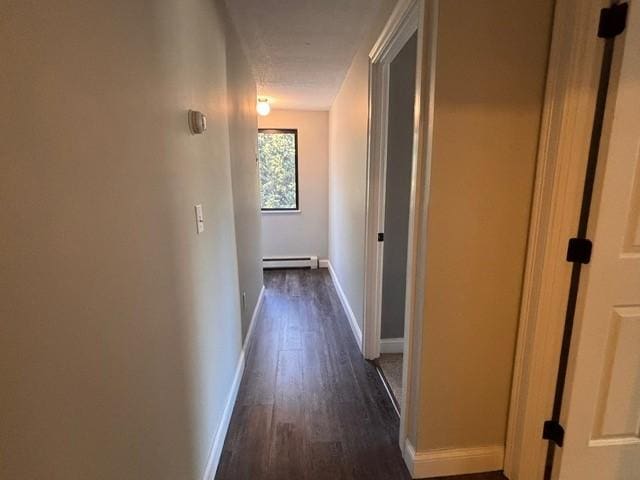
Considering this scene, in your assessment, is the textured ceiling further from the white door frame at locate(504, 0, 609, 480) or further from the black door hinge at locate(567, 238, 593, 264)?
the black door hinge at locate(567, 238, 593, 264)

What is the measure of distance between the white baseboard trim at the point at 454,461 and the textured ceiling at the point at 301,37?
7.60 ft

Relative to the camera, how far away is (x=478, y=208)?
1355mm

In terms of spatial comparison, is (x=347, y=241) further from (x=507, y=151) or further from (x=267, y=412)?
(x=507, y=151)

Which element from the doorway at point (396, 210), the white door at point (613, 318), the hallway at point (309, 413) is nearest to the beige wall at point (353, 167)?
the doorway at point (396, 210)

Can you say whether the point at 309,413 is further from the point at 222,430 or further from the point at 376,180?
the point at 376,180

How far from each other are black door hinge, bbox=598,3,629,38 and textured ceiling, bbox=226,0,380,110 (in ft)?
3.73

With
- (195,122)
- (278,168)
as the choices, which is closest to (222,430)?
(195,122)

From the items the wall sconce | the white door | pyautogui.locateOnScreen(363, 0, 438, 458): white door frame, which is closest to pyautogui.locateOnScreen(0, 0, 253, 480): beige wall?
the wall sconce

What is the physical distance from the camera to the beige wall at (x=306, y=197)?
478 cm

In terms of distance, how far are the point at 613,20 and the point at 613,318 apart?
1036 millimetres

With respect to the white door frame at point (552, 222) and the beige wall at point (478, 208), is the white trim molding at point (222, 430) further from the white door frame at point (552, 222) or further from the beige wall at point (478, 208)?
the white door frame at point (552, 222)

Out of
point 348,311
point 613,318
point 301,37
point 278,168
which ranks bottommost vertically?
point 348,311

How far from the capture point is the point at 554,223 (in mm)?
1275

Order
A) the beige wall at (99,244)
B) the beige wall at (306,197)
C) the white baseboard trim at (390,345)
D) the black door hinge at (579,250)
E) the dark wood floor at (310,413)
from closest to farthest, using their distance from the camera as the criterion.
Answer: the beige wall at (99,244) → the black door hinge at (579,250) → the dark wood floor at (310,413) → the white baseboard trim at (390,345) → the beige wall at (306,197)
